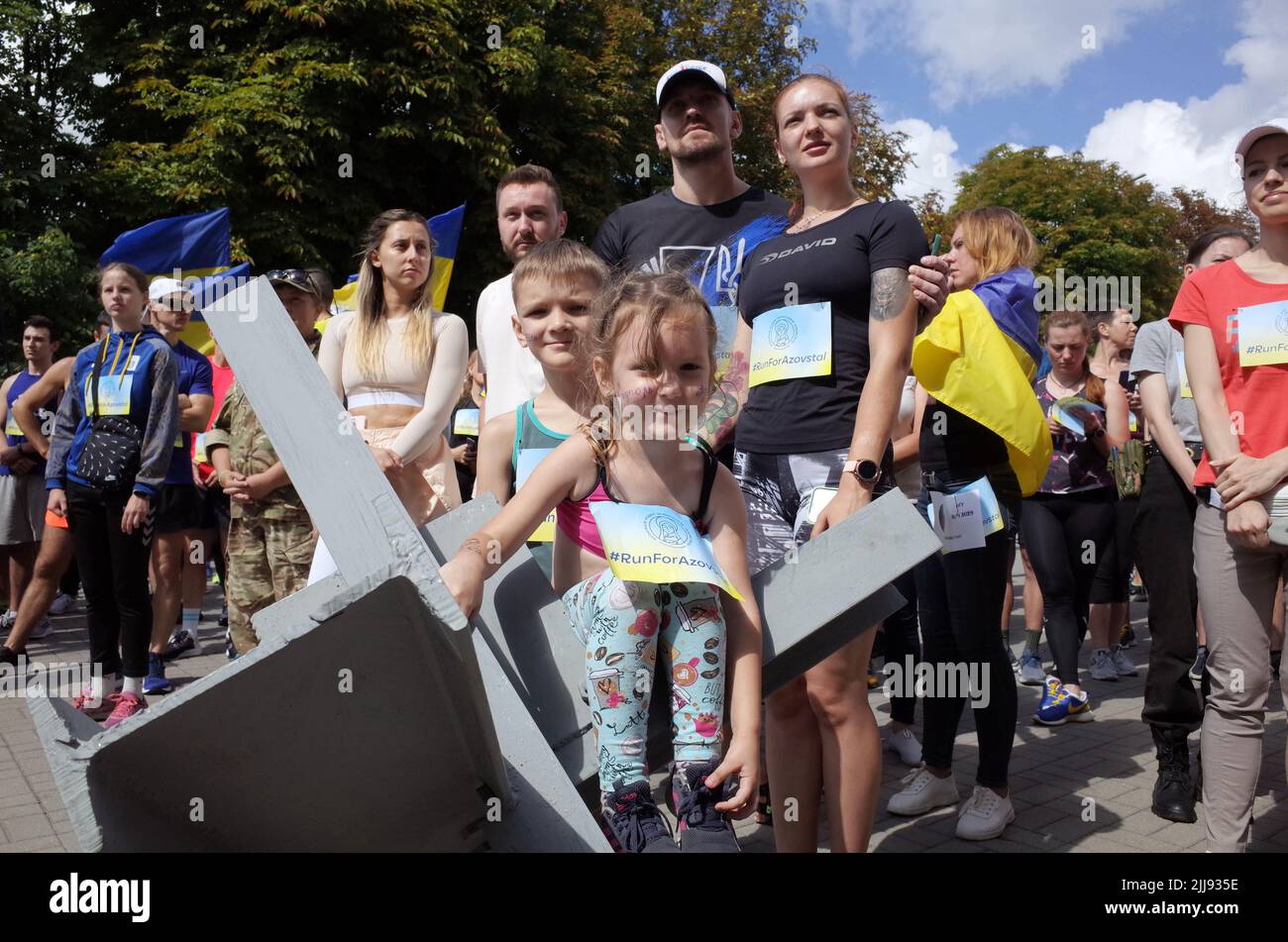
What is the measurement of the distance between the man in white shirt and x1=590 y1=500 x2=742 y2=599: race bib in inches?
59.6

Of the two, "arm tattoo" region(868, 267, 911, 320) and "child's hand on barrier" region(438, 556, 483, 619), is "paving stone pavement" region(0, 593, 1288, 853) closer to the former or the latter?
"arm tattoo" region(868, 267, 911, 320)

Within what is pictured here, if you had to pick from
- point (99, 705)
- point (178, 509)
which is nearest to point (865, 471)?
point (99, 705)

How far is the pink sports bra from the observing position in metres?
2.32

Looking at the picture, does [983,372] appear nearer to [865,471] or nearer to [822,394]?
[822,394]

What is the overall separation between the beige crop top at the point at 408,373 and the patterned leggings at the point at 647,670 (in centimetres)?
185

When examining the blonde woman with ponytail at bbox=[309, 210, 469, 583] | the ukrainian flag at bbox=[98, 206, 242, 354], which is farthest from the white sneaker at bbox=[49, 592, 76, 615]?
the blonde woman with ponytail at bbox=[309, 210, 469, 583]

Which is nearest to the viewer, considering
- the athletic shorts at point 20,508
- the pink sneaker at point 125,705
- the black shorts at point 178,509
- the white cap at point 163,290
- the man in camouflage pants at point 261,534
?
the man in camouflage pants at point 261,534

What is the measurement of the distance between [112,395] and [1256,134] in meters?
5.04

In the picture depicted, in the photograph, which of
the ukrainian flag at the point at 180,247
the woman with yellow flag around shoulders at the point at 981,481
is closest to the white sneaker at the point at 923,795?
the woman with yellow flag around shoulders at the point at 981,481

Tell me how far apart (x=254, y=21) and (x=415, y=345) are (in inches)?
663

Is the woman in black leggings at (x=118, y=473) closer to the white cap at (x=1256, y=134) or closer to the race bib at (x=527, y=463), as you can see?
the race bib at (x=527, y=463)

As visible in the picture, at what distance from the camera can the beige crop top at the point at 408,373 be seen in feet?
12.7

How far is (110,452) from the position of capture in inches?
213
